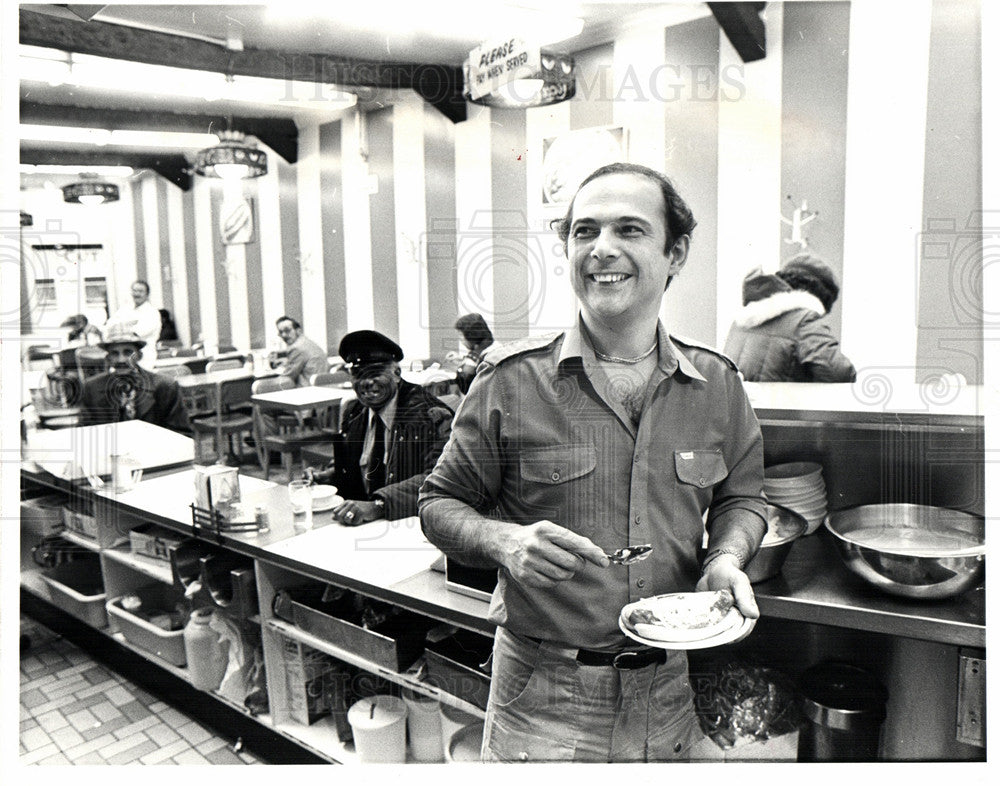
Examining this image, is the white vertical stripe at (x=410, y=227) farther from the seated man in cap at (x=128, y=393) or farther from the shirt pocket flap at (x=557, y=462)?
the seated man in cap at (x=128, y=393)

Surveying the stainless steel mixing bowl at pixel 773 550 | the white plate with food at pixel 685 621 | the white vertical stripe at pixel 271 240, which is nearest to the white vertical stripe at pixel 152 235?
the white vertical stripe at pixel 271 240

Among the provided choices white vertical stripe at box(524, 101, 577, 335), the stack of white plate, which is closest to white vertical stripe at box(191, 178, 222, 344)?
white vertical stripe at box(524, 101, 577, 335)

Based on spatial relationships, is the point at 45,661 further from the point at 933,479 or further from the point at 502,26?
the point at 933,479

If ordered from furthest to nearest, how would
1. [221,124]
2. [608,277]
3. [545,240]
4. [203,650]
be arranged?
[203,650] < [221,124] < [545,240] < [608,277]

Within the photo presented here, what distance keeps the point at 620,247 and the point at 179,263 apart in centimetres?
95

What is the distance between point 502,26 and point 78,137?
93cm

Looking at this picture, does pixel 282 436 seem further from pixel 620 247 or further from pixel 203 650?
pixel 620 247

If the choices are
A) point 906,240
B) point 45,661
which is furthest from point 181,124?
point 906,240

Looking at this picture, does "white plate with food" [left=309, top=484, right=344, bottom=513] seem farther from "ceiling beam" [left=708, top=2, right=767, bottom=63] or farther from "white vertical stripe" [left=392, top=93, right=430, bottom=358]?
"ceiling beam" [left=708, top=2, right=767, bottom=63]

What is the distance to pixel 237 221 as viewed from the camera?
1551 millimetres

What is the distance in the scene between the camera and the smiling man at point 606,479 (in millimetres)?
1289

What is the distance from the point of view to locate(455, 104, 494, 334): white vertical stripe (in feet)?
4.75

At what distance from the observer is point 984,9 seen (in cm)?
131

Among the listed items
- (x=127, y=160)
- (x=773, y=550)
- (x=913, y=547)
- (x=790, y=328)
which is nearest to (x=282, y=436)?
(x=127, y=160)
